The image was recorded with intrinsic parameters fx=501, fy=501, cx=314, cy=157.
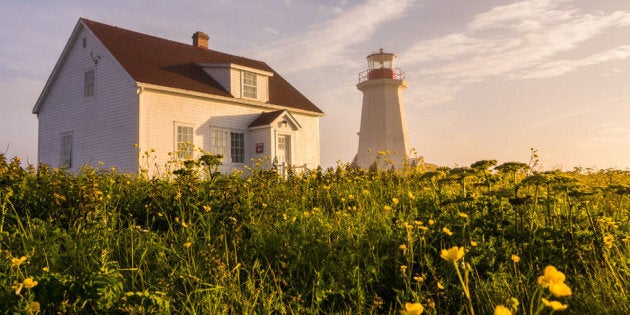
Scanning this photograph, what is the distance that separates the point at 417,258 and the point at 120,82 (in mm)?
16626

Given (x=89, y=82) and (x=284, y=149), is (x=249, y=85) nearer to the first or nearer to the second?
(x=284, y=149)

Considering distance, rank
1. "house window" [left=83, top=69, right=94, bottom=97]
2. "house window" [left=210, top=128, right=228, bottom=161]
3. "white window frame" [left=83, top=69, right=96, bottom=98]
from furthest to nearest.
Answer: "house window" [left=210, top=128, right=228, bottom=161] → "house window" [left=83, top=69, right=94, bottom=97] → "white window frame" [left=83, top=69, right=96, bottom=98]

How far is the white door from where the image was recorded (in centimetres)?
2310

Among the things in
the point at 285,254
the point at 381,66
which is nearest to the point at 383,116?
the point at 381,66

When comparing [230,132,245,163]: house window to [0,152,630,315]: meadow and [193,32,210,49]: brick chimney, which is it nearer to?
[193,32,210,49]: brick chimney

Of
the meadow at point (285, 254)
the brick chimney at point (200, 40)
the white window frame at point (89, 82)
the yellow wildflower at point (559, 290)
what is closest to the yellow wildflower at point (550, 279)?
the yellow wildflower at point (559, 290)

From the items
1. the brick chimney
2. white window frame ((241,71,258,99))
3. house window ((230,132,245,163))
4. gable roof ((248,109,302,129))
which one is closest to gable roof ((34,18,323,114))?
the brick chimney

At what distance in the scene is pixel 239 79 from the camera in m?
22.4

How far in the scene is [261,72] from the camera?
2333 cm

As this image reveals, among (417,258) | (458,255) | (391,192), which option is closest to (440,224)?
(417,258)

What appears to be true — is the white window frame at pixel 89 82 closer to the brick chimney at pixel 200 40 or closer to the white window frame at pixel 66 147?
the white window frame at pixel 66 147

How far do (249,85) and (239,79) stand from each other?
0.65 metres

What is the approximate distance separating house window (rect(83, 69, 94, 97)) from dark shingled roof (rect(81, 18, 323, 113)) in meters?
1.66

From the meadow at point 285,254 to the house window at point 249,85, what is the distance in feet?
53.1
